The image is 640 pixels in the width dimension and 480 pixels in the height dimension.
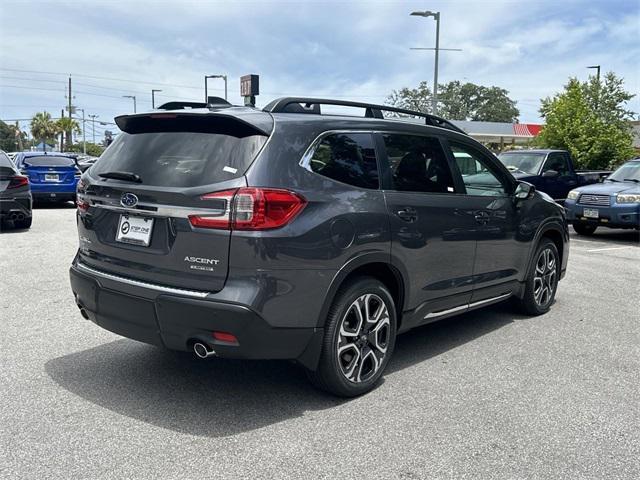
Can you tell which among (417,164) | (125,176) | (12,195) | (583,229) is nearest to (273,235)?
(125,176)

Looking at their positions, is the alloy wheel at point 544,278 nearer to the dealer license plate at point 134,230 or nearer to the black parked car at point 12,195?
the dealer license plate at point 134,230

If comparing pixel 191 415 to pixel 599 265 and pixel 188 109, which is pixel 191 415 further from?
pixel 599 265

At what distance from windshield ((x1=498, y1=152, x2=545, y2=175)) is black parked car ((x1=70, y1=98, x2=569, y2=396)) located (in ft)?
36.0

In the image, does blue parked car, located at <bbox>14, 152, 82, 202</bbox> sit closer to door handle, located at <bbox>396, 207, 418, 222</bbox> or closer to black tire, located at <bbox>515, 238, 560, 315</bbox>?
black tire, located at <bbox>515, 238, 560, 315</bbox>

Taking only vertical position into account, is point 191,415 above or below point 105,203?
below

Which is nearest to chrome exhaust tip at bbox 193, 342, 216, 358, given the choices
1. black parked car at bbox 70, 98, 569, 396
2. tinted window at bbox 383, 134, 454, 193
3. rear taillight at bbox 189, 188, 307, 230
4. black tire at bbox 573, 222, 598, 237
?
black parked car at bbox 70, 98, 569, 396

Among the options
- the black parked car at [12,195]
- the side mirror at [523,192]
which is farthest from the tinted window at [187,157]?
the black parked car at [12,195]

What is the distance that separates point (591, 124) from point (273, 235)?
25.0 metres

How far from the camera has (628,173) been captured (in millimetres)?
12984

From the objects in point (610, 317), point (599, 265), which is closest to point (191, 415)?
point (610, 317)

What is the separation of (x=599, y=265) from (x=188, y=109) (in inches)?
291

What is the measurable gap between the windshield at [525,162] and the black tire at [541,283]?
8.80 meters

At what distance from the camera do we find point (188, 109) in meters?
3.90

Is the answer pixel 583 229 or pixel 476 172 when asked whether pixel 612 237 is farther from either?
pixel 476 172
